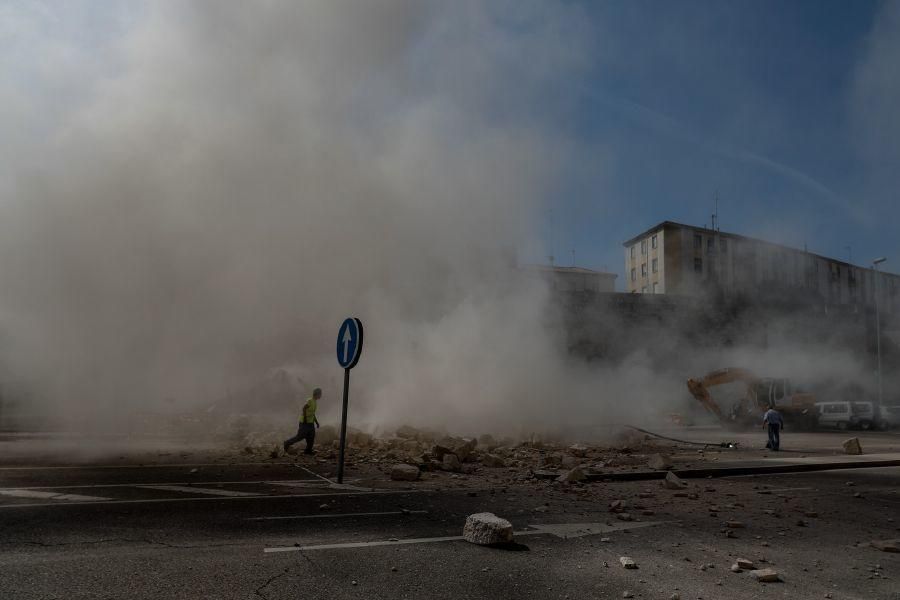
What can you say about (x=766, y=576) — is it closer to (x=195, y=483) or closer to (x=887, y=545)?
(x=887, y=545)

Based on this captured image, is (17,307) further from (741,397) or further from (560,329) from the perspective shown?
(741,397)

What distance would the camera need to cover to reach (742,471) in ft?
30.0

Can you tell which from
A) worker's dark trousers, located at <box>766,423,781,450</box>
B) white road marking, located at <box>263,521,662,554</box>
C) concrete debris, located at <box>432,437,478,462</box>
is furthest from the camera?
worker's dark trousers, located at <box>766,423,781,450</box>

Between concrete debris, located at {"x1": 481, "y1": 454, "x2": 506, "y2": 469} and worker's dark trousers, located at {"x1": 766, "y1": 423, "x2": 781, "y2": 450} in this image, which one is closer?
concrete debris, located at {"x1": 481, "y1": 454, "x2": 506, "y2": 469}

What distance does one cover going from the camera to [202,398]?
17.3 m

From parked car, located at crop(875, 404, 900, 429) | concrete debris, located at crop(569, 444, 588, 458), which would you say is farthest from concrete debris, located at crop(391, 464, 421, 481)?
parked car, located at crop(875, 404, 900, 429)

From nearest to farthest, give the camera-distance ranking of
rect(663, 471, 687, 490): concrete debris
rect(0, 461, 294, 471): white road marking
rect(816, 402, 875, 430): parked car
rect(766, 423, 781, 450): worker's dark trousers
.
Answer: rect(663, 471, 687, 490): concrete debris < rect(0, 461, 294, 471): white road marking < rect(766, 423, 781, 450): worker's dark trousers < rect(816, 402, 875, 430): parked car

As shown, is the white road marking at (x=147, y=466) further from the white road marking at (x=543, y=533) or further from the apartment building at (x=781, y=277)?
the apartment building at (x=781, y=277)

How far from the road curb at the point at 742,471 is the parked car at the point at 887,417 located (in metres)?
16.6

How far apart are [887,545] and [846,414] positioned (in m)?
23.0

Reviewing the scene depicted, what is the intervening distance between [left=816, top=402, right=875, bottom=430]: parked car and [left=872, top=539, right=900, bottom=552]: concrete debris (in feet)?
74.8

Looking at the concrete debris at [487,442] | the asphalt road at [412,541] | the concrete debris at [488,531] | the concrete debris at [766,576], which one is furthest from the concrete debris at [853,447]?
the concrete debris at [488,531]

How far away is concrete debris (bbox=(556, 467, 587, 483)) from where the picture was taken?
7598 mm

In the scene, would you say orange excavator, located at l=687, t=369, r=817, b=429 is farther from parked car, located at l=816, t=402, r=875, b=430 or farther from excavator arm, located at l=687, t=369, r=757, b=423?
parked car, located at l=816, t=402, r=875, b=430
